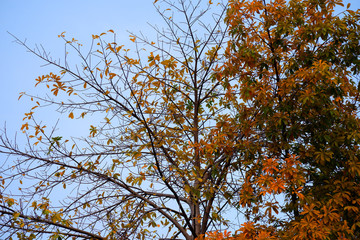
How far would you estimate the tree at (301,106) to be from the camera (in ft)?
18.6

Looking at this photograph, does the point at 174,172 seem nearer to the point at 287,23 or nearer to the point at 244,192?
the point at 244,192

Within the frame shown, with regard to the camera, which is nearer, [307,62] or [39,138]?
[39,138]

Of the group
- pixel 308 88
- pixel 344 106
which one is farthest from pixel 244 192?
pixel 344 106

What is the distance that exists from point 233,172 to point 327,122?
1820 millimetres

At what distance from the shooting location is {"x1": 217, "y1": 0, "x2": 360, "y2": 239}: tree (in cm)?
567

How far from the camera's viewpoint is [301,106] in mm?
6363

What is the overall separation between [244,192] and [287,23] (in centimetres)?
301

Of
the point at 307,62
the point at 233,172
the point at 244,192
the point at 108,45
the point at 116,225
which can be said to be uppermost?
the point at 108,45

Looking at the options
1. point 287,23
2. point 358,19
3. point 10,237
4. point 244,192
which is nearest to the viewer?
point 244,192

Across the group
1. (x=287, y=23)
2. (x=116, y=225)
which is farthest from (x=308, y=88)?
(x=116, y=225)

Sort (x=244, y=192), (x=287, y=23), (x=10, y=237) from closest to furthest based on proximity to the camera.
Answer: (x=244, y=192)
(x=10, y=237)
(x=287, y=23)

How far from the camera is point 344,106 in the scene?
691cm

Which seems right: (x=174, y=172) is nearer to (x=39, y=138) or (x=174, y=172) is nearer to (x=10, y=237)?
(x=39, y=138)

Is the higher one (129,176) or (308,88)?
(308,88)
